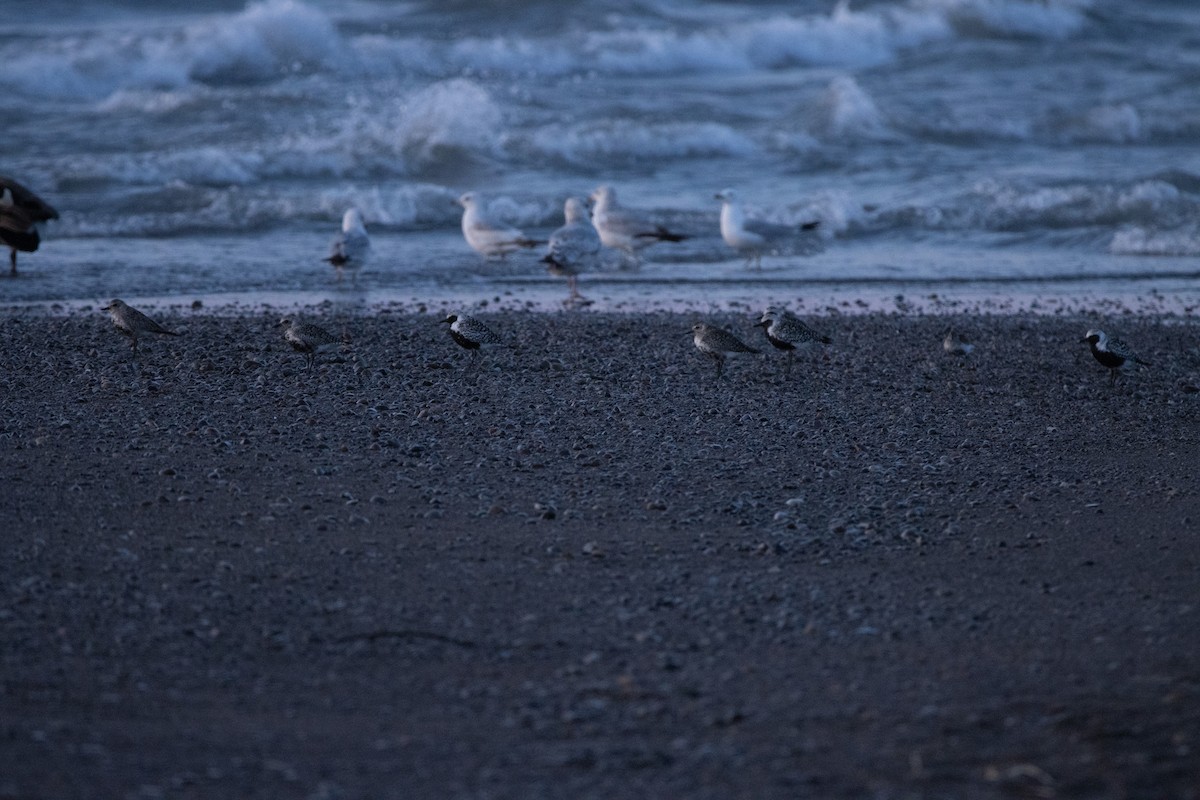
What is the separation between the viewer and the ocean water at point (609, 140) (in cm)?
1434

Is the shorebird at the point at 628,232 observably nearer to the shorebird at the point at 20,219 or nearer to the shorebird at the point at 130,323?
the shorebird at the point at 20,219

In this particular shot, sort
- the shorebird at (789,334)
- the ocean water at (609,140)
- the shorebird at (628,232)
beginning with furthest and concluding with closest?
the shorebird at (628,232) → the ocean water at (609,140) → the shorebird at (789,334)

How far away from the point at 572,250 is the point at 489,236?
1.43 meters

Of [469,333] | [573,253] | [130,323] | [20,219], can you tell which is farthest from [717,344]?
[20,219]

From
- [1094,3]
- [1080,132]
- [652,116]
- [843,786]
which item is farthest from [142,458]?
[1094,3]

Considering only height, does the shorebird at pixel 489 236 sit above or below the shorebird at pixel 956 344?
above

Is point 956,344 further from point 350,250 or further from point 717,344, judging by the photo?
point 350,250

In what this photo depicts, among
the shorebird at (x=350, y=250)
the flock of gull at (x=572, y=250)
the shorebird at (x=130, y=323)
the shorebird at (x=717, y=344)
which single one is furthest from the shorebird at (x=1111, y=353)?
the shorebird at (x=350, y=250)

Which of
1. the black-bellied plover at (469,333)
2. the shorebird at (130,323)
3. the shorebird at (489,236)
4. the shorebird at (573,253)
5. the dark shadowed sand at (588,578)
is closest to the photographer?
the dark shadowed sand at (588,578)

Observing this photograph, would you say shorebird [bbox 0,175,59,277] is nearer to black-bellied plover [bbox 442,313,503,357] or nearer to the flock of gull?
the flock of gull

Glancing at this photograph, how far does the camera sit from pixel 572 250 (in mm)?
12984

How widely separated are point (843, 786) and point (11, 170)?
16721 millimetres

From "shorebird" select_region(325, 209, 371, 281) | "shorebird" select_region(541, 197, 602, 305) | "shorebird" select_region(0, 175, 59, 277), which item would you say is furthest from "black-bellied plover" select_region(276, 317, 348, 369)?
"shorebird" select_region(0, 175, 59, 277)

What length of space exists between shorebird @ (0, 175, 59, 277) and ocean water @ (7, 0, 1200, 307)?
0.30 metres
